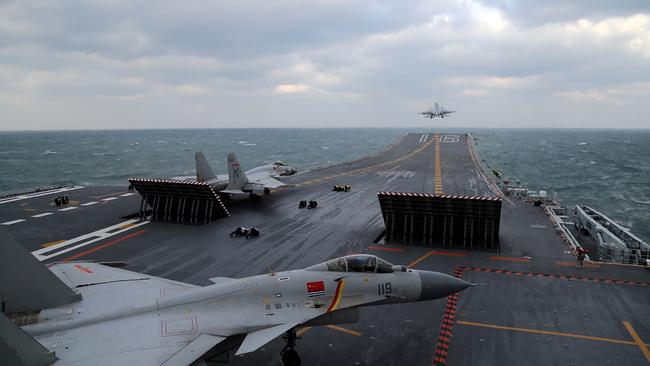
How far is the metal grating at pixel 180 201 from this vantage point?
1293 inches

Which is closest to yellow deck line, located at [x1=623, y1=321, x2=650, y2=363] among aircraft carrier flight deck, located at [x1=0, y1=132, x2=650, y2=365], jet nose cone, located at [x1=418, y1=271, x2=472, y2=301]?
aircraft carrier flight deck, located at [x1=0, y1=132, x2=650, y2=365]

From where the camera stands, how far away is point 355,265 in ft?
44.3

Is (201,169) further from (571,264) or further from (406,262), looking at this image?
(571,264)

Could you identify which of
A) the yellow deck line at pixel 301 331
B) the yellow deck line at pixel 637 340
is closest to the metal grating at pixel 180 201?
the yellow deck line at pixel 301 331

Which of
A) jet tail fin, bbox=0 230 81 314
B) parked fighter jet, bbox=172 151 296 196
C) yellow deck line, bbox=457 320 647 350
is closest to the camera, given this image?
jet tail fin, bbox=0 230 81 314

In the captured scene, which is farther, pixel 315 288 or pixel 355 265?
pixel 355 265

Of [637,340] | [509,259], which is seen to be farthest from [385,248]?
[637,340]

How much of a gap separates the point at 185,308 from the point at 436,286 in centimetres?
795

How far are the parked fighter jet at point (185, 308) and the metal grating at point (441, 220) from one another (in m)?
13.4

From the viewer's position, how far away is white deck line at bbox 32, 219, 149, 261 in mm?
24945

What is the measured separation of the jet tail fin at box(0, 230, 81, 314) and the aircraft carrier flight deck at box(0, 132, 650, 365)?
6.42 meters

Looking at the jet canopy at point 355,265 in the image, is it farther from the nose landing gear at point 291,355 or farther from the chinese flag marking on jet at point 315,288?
the nose landing gear at point 291,355

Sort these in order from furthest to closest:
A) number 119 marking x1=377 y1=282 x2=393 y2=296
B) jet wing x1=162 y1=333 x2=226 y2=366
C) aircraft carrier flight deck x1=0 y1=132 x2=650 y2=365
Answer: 1. aircraft carrier flight deck x1=0 y1=132 x2=650 y2=365
2. number 119 marking x1=377 y1=282 x2=393 y2=296
3. jet wing x1=162 y1=333 x2=226 y2=366

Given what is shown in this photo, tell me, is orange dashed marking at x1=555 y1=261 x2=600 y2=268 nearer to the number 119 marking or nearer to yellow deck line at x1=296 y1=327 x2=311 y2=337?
the number 119 marking
